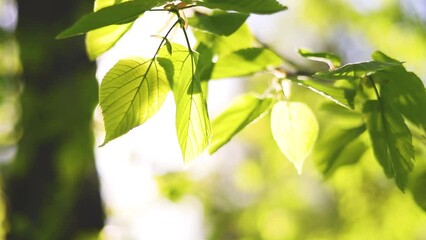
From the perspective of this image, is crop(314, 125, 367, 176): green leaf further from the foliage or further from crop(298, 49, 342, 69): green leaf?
crop(298, 49, 342, 69): green leaf

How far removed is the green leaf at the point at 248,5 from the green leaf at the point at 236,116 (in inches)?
7.2

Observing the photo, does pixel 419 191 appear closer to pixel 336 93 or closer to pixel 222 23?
pixel 336 93

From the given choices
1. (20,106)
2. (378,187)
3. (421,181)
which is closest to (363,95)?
(421,181)

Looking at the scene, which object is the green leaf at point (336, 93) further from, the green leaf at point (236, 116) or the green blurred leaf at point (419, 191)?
the green blurred leaf at point (419, 191)

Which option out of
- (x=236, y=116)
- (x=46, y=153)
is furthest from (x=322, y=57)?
(x=46, y=153)

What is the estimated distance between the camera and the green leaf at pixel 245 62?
690mm

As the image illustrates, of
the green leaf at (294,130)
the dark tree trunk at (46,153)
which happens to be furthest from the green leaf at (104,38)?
the dark tree trunk at (46,153)

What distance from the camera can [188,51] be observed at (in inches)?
19.7

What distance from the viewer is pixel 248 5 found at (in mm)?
455

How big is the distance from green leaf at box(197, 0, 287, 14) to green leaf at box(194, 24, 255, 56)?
24 cm

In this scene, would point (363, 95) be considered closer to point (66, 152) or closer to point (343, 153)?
point (343, 153)

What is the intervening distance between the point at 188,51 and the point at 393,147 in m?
0.23

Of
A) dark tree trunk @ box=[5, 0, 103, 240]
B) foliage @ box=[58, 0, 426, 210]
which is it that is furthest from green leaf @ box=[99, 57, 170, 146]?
dark tree trunk @ box=[5, 0, 103, 240]

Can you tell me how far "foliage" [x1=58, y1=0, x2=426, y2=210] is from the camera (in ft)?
1.58
